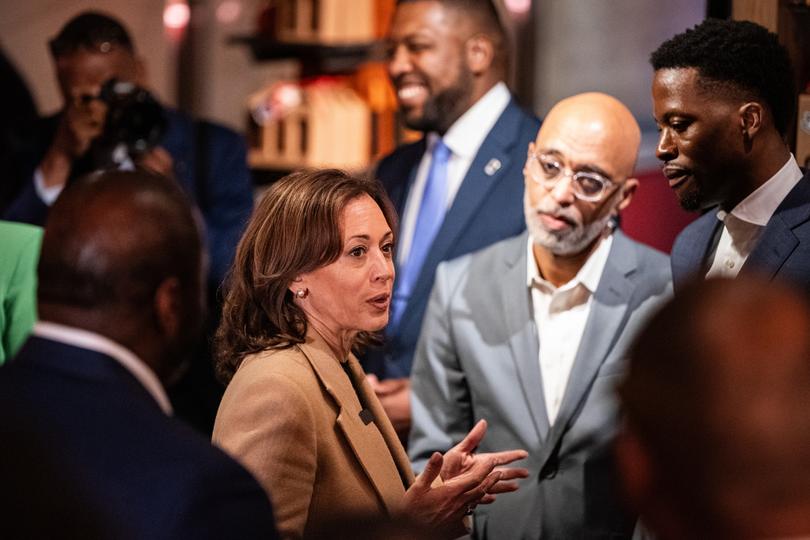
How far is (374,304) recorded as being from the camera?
242 cm

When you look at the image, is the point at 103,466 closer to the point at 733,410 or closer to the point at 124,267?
the point at 124,267

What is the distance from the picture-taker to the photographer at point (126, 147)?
389cm

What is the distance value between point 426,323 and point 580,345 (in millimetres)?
433

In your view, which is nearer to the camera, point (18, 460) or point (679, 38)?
point (18, 460)

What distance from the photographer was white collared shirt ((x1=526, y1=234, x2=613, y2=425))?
288 centimetres

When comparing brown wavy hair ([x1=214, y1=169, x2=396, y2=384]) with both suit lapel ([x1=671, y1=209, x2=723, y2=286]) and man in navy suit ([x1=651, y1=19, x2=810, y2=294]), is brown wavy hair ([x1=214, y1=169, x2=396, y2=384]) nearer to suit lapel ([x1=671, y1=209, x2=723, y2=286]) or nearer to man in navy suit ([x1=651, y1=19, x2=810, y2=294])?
man in navy suit ([x1=651, y1=19, x2=810, y2=294])

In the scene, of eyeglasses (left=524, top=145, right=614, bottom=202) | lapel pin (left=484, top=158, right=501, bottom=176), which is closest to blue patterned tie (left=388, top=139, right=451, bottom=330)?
lapel pin (left=484, top=158, right=501, bottom=176)

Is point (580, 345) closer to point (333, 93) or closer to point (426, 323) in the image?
point (426, 323)

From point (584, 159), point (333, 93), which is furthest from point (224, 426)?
point (333, 93)

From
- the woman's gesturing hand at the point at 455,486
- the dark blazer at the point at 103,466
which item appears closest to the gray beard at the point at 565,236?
the woman's gesturing hand at the point at 455,486

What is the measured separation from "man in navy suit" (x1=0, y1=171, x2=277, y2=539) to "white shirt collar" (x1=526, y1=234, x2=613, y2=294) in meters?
1.39

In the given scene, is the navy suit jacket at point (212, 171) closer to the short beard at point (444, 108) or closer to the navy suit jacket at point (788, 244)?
the short beard at point (444, 108)

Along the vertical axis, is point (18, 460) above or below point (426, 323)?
above

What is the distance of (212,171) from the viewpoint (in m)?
4.32
